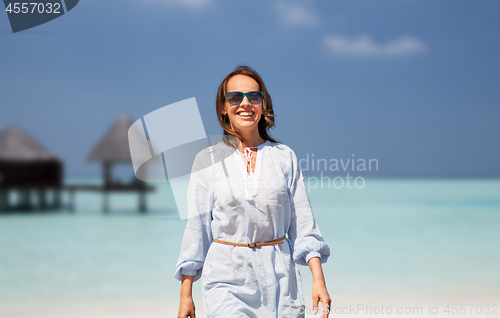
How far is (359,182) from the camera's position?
142 feet

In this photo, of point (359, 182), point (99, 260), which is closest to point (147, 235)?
point (99, 260)

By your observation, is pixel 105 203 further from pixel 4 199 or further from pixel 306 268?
pixel 306 268

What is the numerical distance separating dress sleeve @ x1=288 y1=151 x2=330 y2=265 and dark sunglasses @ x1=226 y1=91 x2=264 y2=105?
0.24 meters

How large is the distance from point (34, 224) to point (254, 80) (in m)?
21.1

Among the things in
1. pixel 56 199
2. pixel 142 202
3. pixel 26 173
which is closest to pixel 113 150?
pixel 142 202

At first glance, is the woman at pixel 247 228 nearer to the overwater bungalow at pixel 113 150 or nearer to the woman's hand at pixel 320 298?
the woman's hand at pixel 320 298

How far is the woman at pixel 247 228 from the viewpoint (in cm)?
151

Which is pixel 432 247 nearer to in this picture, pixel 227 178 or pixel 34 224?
pixel 227 178

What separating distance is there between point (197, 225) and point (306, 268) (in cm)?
567

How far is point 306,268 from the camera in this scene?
274 inches

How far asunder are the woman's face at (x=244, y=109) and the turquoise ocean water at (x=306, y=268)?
3641 mm

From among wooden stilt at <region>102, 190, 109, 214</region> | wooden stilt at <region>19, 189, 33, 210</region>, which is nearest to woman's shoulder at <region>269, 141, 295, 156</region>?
wooden stilt at <region>102, 190, 109, 214</region>

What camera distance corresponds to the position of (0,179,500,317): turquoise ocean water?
18.5ft

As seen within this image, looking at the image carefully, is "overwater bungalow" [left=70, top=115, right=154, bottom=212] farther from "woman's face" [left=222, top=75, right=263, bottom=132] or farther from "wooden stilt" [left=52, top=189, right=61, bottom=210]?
"woman's face" [left=222, top=75, right=263, bottom=132]
